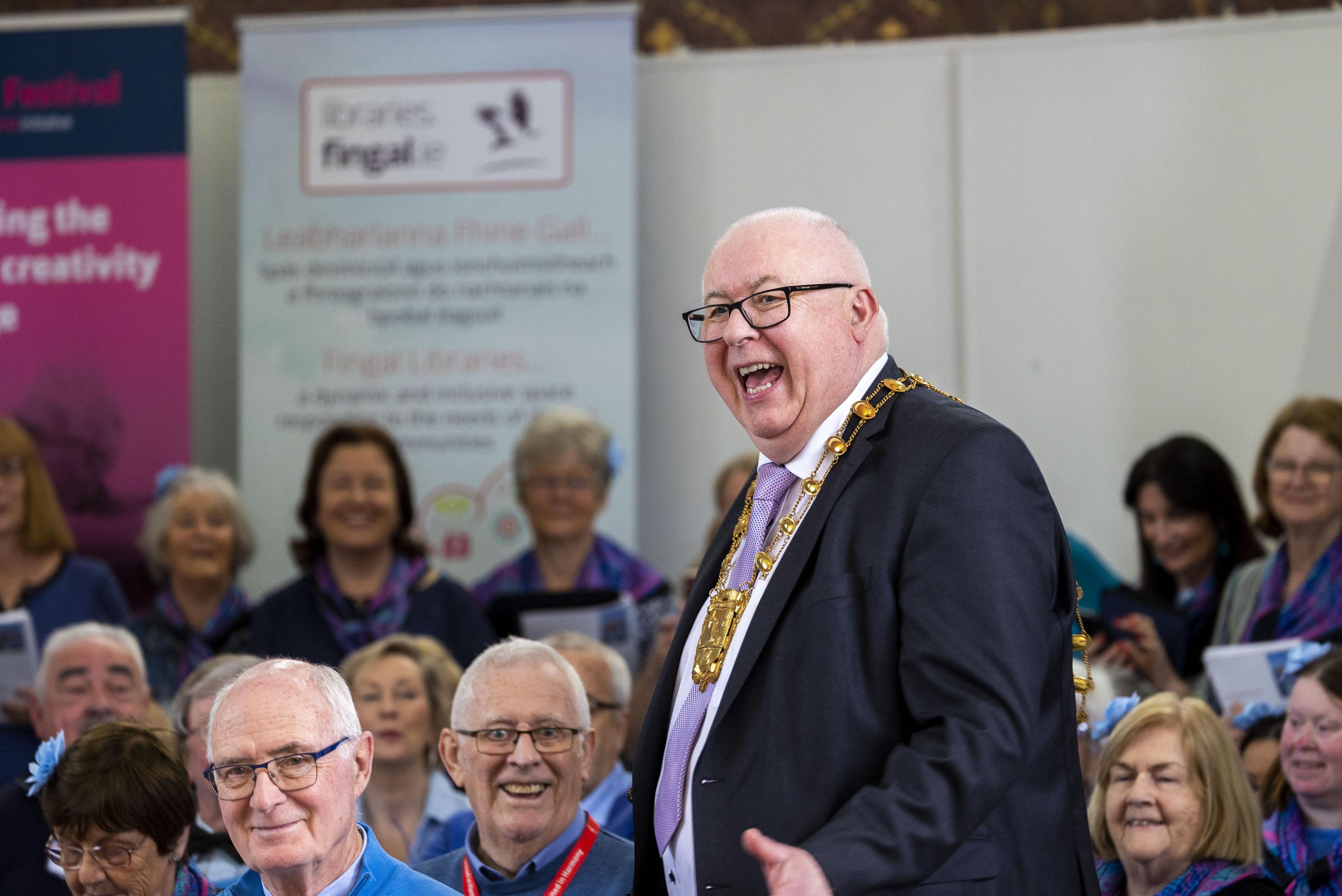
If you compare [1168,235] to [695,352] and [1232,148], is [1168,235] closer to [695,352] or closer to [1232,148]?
[1232,148]

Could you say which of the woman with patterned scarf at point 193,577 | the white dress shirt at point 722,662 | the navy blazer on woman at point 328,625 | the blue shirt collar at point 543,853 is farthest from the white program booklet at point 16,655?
the white dress shirt at point 722,662

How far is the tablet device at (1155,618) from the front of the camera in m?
Answer: 4.11

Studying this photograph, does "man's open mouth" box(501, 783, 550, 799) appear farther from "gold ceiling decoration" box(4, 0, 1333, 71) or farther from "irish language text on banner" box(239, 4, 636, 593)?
"gold ceiling decoration" box(4, 0, 1333, 71)

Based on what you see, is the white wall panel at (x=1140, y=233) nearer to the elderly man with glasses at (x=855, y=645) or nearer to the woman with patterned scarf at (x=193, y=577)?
the woman with patterned scarf at (x=193, y=577)

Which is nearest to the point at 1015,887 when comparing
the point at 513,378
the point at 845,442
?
the point at 845,442

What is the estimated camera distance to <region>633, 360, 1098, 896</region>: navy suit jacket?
5.53 ft

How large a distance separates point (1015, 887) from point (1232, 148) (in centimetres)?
460

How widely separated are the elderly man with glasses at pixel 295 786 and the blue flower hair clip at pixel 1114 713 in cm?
142

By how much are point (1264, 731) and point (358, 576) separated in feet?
8.38

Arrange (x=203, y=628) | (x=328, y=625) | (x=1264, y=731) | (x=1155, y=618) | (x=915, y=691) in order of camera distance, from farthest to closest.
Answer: (x=203, y=628)
(x=328, y=625)
(x=1155, y=618)
(x=1264, y=731)
(x=915, y=691)

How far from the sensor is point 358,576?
452 centimetres

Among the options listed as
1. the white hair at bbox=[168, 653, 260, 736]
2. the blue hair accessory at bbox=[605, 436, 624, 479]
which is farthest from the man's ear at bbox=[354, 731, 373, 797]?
the blue hair accessory at bbox=[605, 436, 624, 479]

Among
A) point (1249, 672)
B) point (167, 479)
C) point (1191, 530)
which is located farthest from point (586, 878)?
point (167, 479)

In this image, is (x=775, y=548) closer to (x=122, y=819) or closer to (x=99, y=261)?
(x=122, y=819)
